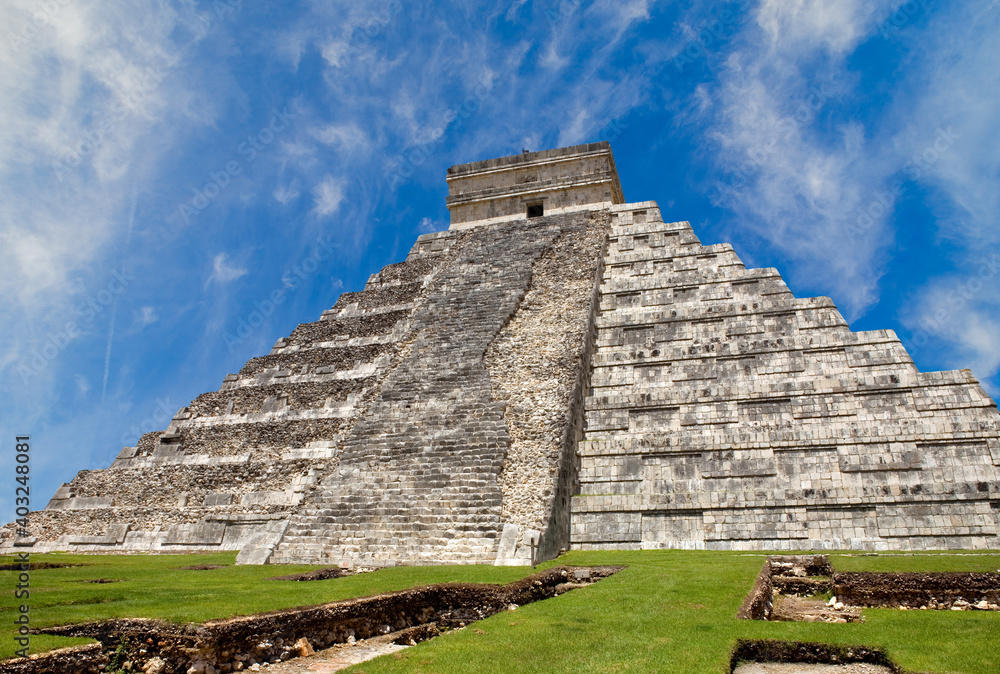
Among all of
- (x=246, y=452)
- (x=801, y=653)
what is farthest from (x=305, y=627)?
(x=246, y=452)

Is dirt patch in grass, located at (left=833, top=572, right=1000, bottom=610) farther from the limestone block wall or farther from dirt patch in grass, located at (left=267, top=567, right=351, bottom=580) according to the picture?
dirt patch in grass, located at (left=267, top=567, right=351, bottom=580)

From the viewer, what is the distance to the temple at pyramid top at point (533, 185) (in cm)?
2531

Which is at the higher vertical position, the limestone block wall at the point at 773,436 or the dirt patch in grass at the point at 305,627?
the limestone block wall at the point at 773,436

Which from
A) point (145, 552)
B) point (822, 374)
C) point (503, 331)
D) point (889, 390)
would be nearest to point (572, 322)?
point (503, 331)

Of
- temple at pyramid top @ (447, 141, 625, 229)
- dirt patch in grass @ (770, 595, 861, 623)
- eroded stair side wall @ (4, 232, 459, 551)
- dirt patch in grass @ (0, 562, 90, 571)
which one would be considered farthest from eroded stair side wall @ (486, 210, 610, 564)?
dirt patch in grass @ (0, 562, 90, 571)

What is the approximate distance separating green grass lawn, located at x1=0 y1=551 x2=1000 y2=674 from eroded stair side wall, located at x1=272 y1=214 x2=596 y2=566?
6.87 feet

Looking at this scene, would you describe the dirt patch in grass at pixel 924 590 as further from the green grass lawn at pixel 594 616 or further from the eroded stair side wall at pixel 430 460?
the eroded stair side wall at pixel 430 460

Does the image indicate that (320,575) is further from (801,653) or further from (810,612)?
(801,653)

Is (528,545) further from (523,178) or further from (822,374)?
(523,178)

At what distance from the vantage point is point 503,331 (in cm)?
1909

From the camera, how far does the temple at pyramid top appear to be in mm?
25312

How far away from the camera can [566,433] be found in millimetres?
15250

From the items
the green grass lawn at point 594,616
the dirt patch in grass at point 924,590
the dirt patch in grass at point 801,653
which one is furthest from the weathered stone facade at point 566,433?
the dirt patch in grass at point 801,653

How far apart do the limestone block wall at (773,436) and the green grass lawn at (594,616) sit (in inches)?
121
